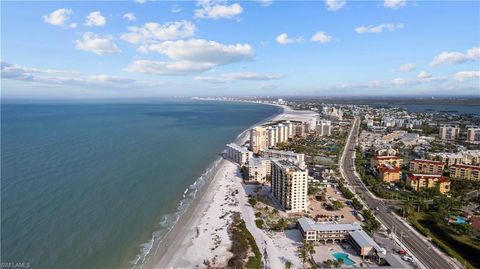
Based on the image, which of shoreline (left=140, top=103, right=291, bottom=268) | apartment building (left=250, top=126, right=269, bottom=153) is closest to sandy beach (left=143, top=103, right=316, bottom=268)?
shoreline (left=140, top=103, right=291, bottom=268)

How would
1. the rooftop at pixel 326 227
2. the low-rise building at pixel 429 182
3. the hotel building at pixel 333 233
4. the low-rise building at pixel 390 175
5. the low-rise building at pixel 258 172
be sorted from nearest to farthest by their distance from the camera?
the hotel building at pixel 333 233
the rooftop at pixel 326 227
the low-rise building at pixel 429 182
the low-rise building at pixel 258 172
the low-rise building at pixel 390 175

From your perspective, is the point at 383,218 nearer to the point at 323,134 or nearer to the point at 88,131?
the point at 323,134

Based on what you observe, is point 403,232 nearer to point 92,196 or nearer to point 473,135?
point 92,196

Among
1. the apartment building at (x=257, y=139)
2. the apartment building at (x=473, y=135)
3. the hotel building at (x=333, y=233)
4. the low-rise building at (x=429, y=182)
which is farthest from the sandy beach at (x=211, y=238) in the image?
the apartment building at (x=473, y=135)

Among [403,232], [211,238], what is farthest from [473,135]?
[211,238]

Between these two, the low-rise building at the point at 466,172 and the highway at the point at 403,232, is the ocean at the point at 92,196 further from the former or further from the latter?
the low-rise building at the point at 466,172

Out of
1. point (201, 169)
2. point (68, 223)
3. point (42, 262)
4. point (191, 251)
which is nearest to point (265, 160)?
point (201, 169)
